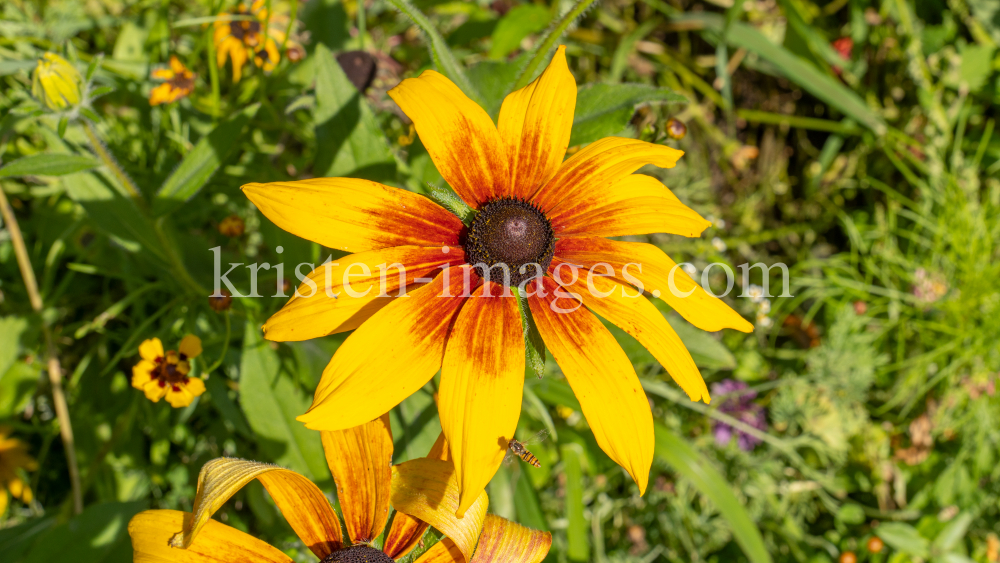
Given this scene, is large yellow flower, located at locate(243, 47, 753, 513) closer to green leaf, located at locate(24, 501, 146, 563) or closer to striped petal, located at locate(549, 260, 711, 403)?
striped petal, located at locate(549, 260, 711, 403)

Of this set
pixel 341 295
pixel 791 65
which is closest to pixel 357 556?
pixel 341 295

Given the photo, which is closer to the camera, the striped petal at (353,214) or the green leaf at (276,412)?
the striped petal at (353,214)

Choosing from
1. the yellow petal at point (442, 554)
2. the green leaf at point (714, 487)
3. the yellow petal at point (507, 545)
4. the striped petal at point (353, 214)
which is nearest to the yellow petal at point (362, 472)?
the yellow petal at point (442, 554)

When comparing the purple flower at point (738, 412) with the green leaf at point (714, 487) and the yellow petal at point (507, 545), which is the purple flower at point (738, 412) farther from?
the yellow petal at point (507, 545)

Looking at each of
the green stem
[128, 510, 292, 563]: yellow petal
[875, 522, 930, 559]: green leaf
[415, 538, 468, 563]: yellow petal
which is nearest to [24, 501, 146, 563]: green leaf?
[128, 510, 292, 563]: yellow petal

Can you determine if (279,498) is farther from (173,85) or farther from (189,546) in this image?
(173,85)

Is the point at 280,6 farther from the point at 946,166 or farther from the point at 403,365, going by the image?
the point at 946,166
